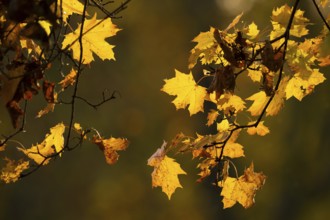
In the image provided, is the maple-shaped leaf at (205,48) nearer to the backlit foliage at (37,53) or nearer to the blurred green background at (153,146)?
the backlit foliage at (37,53)

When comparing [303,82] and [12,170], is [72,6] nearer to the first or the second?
[12,170]

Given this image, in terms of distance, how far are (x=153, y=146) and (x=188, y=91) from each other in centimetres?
916

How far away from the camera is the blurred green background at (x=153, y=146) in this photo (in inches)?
412

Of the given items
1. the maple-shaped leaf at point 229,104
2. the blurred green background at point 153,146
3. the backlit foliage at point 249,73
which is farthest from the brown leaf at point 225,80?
the blurred green background at point 153,146

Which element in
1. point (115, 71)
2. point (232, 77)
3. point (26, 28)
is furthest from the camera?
point (115, 71)

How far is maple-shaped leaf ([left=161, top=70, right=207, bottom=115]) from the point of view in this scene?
7.22ft

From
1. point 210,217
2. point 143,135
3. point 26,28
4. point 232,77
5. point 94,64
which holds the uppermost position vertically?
point 26,28

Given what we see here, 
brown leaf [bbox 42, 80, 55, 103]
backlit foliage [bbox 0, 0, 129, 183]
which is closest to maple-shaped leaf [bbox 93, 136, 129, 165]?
backlit foliage [bbox 0, 0, 129, 183]

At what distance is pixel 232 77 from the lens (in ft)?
5.98

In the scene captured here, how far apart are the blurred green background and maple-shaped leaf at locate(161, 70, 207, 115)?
25.5 feet

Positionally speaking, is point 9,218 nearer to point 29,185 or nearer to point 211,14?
point 29,185

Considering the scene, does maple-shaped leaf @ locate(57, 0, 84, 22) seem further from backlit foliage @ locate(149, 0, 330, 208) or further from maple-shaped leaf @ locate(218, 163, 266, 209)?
maple-shaped leaf @ locate(218, 163, 266, 209)

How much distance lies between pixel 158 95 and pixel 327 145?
3299 mm

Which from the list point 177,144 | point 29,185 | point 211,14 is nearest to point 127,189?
point 29,185
